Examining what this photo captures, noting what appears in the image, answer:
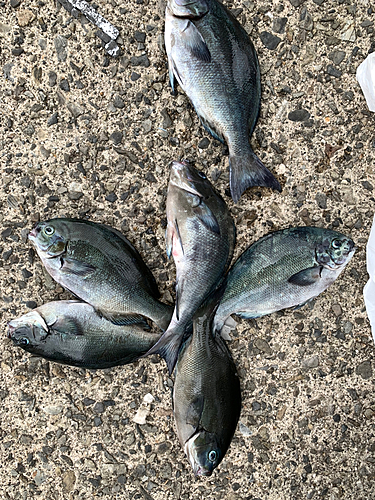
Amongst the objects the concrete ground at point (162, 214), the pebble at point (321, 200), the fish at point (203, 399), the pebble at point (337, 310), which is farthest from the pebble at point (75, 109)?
the pebble at point (337, 310)

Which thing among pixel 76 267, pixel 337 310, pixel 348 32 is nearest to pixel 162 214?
pixel 76 267

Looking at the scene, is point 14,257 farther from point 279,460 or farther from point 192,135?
point 279,460

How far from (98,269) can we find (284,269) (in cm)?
103

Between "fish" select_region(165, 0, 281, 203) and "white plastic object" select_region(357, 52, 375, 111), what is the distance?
0.63 m

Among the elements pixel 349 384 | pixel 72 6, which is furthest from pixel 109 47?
pixel 349 384

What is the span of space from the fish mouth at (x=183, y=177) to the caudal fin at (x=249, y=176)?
0.25m

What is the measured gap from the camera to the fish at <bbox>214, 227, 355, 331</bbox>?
7.91 ft

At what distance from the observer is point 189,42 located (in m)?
2.33

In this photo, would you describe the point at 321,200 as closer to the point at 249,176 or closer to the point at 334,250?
the point at 334,250

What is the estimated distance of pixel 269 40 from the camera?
259 cm

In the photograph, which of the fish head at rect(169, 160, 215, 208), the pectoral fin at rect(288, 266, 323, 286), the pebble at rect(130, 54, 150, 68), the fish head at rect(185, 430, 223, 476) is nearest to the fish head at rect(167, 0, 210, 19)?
the pebble at rect(130, 54, 150, 68)

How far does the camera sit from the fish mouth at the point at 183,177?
2340 mm

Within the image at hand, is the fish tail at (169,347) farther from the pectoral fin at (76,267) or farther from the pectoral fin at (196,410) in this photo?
the pectoral fin at (76,267)

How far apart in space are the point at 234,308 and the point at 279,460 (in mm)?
1057
